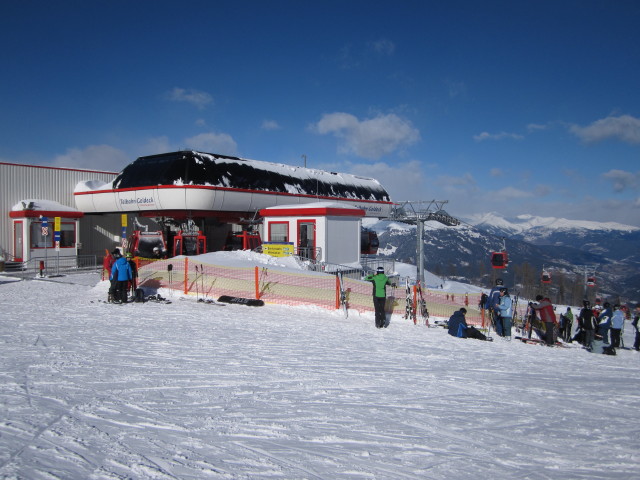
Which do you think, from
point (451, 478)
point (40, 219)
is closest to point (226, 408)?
point (451, 478)

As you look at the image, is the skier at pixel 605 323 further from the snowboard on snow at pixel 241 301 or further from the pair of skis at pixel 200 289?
the pair of skis at pixel 200 289

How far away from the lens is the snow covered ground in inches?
166

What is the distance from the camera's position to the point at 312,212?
2153 centimetres

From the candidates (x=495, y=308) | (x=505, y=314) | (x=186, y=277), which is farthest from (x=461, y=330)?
(x=186, y=277)

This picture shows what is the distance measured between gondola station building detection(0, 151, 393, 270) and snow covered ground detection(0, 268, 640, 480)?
39.3ft

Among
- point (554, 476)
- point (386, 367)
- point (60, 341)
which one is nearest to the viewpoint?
point (554, 476)

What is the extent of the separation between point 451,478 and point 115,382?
4559 mm

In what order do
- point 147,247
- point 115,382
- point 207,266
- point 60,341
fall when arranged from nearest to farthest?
point 115,382, point 60,341, point 207,266, point 147,247

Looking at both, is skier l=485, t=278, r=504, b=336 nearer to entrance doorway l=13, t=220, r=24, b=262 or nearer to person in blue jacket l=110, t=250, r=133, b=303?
person in blue jacket l=110, t=250, r=133, b=303

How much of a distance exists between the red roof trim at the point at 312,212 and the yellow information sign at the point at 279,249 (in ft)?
6.40

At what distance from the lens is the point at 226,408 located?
5512 mm

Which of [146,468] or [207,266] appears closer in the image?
[146,468]

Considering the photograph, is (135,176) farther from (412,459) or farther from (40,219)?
(412,459)

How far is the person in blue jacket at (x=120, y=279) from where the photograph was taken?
1421cm
